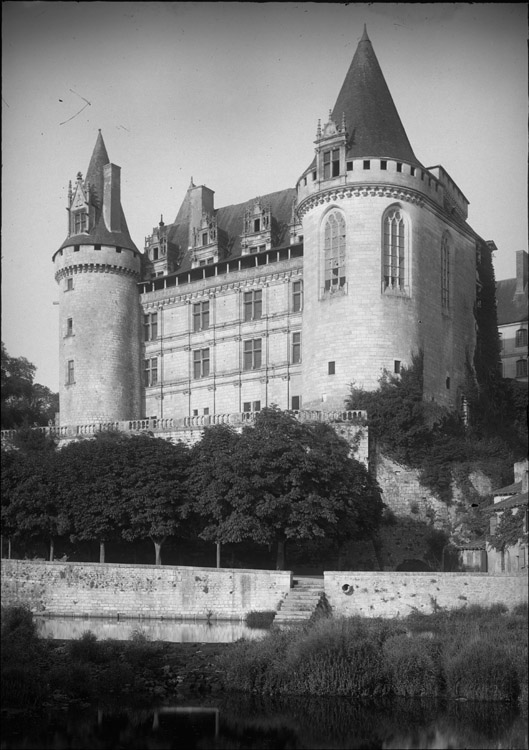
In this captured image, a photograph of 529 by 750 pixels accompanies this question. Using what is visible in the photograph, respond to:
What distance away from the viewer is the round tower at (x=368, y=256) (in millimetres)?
44656

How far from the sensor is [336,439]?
41906 millimetres

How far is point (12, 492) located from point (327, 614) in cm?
1364

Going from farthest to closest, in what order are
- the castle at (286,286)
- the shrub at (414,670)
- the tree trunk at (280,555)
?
the castle at (286,286) → the tree trunk at (280,555) → the shrub at (414,670)

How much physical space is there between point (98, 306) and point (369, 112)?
51.3ft

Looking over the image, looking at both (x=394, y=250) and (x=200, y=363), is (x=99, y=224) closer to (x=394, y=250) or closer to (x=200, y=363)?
(x=200, y=363)

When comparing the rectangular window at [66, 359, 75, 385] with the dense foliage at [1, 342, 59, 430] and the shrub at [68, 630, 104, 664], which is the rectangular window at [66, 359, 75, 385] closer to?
the dense foliage at [1, 342, 59, 430]

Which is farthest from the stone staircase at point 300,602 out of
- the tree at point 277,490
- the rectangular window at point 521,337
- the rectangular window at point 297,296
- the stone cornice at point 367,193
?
the rectangular window at point 521,337

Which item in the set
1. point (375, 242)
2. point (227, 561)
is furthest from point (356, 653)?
point (375, 242)

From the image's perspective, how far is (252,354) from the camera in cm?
5069

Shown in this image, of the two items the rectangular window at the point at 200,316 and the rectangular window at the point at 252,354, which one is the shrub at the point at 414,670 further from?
the rectangular window at the point at 200,316

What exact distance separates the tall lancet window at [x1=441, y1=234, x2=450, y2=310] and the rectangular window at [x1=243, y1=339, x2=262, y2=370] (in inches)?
333

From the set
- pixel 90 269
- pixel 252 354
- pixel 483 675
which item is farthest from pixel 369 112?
pixel 483 675

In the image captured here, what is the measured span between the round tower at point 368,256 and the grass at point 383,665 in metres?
19.9

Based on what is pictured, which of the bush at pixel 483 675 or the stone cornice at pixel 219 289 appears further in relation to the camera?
the stone cornice at pixel 219 289
